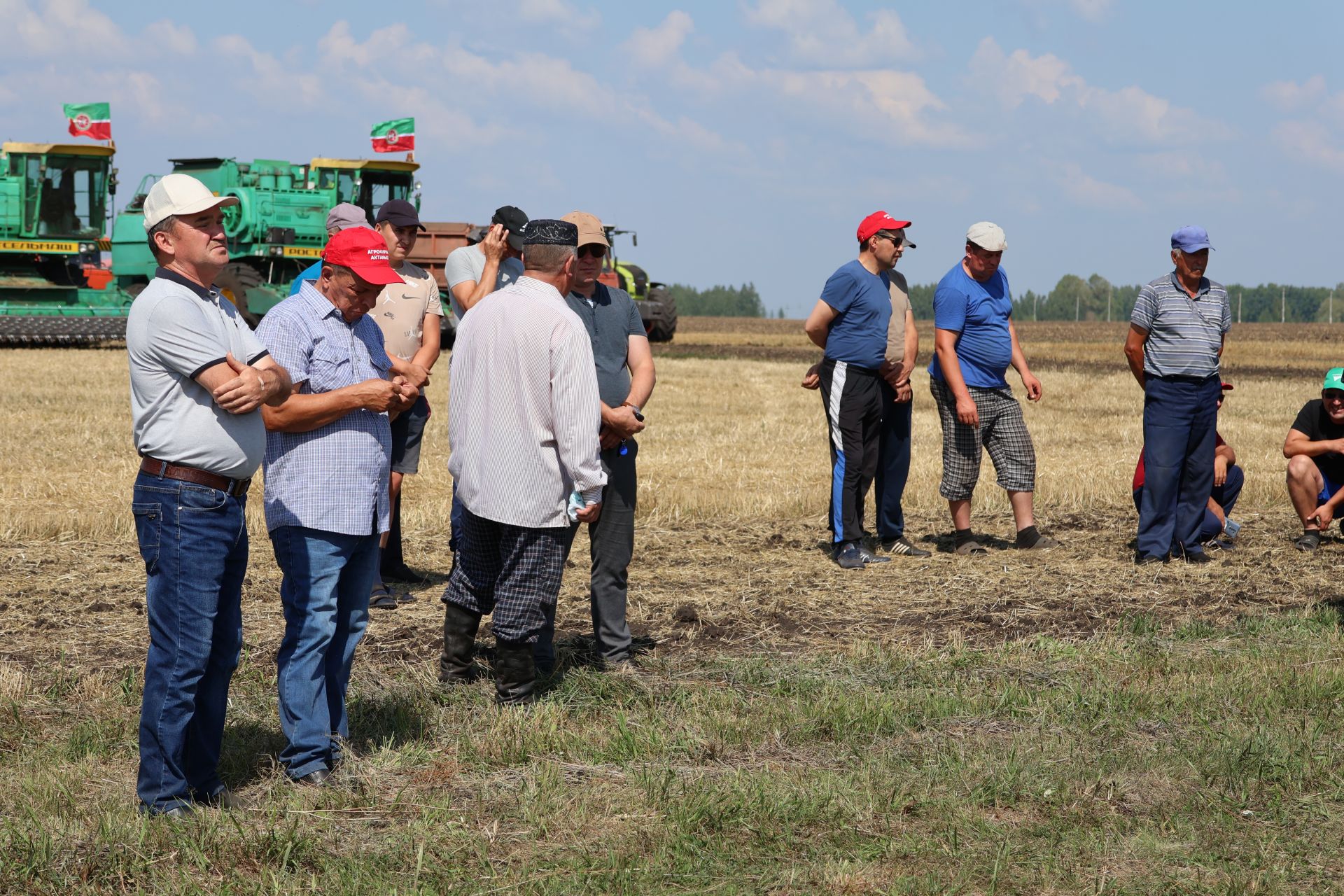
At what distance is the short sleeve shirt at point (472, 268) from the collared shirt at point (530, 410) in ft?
5.92

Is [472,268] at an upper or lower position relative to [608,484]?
upper

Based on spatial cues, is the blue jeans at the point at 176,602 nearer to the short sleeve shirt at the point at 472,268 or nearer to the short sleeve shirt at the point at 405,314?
the short sleeve shirt at the point at 405,314

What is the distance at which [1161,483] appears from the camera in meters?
8.22

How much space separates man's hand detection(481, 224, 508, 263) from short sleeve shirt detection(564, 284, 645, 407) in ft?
2.53

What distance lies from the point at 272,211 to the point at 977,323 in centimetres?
2109

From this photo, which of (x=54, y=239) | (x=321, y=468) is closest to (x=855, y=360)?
(x=321, y=468)

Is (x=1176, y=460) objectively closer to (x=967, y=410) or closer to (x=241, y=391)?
(x=967, y=410)

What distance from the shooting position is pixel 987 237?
8.41 m

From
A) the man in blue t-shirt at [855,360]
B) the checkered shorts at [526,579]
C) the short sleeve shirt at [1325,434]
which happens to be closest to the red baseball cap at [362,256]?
the checkered shorts at [526,579]

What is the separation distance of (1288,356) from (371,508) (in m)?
34.9

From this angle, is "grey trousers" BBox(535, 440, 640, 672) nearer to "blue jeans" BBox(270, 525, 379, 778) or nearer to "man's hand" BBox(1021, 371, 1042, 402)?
"blue jeans" BBox(270, 525, 379, 778)

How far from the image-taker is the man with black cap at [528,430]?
4.88m

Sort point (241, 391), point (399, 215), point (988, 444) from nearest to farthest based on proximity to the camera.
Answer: point (241, 391)
point (399, 215)
point (988, 444)

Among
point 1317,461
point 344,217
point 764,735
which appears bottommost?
point 764,735
